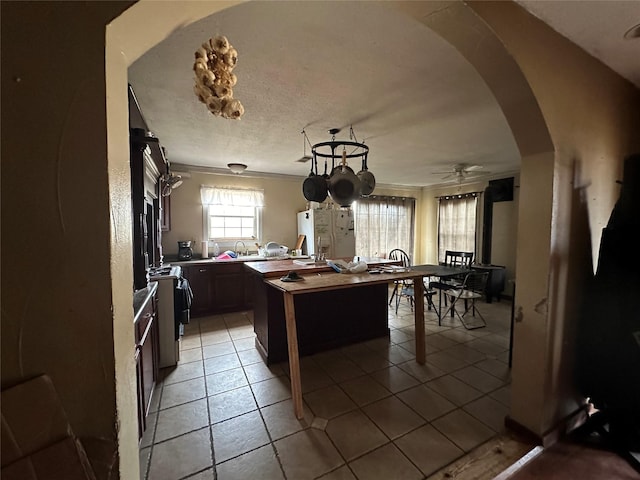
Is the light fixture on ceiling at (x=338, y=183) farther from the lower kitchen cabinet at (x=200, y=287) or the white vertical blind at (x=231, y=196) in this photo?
the white vertical blind at (x=231, y=196)

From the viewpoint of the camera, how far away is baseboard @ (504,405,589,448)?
155 cm

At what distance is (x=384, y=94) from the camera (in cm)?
202

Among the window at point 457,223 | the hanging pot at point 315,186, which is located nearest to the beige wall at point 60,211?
the hanging pot at point 315,186

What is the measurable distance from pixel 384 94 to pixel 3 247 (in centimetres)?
218

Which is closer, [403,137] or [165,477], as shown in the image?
[165,477]

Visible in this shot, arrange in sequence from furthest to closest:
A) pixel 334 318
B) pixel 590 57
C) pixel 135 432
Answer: pixel 334 318 < pixel 590 57 < pixel 135 432

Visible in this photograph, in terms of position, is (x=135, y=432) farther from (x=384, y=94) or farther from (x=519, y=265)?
(x=384, y=94)

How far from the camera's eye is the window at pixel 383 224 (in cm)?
592

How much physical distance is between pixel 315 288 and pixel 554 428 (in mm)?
1681

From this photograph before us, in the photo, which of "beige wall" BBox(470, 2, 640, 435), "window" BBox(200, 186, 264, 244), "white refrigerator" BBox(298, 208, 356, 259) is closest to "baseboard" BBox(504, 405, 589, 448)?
"beige wall" BBox(470, 2, 640, 435)

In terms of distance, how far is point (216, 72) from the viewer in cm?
102

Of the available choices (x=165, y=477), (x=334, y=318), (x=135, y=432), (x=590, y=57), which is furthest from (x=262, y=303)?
(x=590, y=57)

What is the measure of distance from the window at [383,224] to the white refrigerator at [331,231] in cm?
105

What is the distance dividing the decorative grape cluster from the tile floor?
6.10 feet
